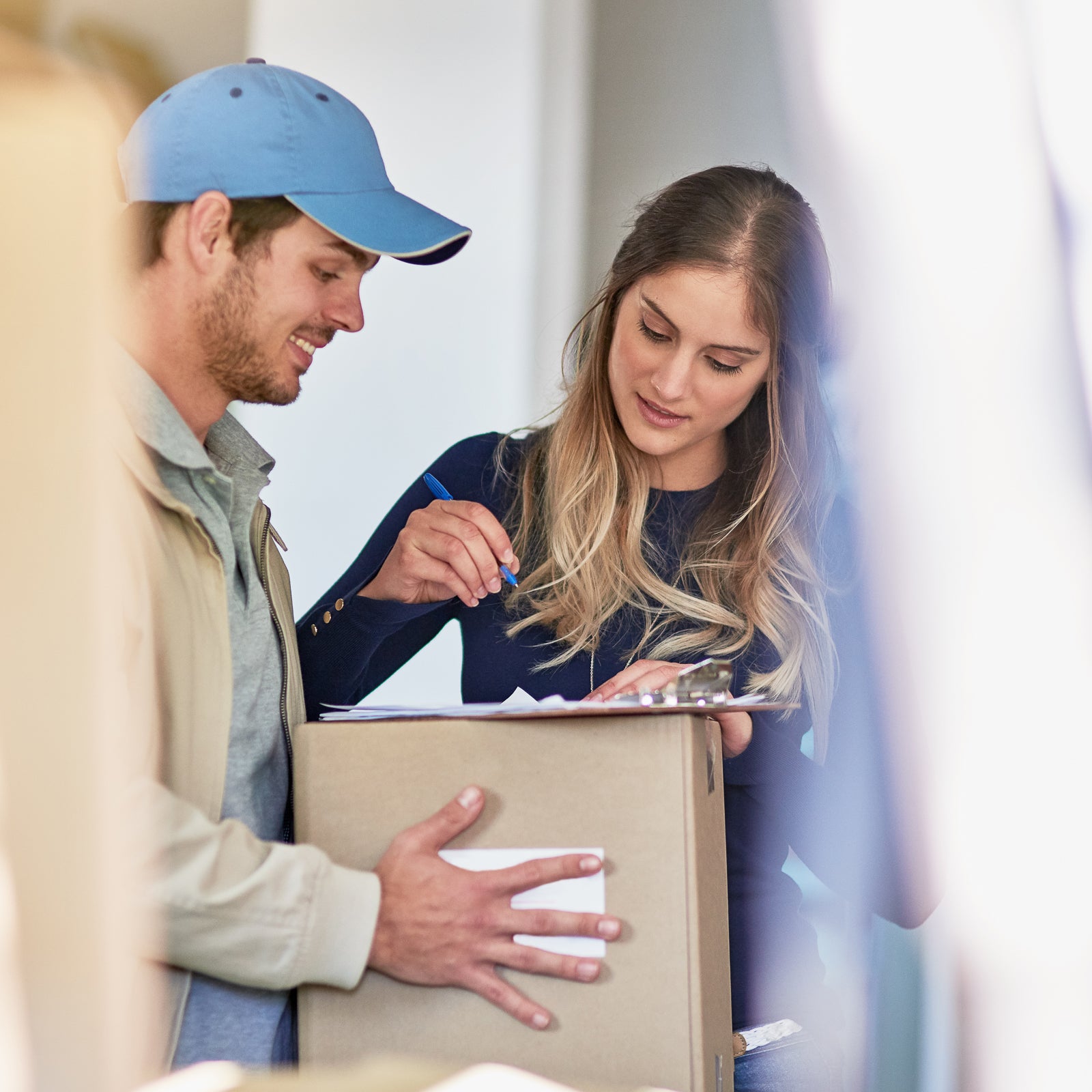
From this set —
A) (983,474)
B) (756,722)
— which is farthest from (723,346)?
(756,722)

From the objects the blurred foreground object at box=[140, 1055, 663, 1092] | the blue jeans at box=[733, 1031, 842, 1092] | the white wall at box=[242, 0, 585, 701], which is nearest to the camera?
the blurred foreground object at box=[140, 1055, 663, 1092]

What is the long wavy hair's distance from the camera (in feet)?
4.16

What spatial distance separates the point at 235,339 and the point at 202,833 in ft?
1.38

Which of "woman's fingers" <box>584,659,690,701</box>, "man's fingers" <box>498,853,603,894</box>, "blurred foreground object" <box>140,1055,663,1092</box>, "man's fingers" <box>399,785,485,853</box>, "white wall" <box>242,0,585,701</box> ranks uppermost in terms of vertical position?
"white wall" <box>242,0,585,701</box>

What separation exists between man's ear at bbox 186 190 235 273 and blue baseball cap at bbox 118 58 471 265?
11mm

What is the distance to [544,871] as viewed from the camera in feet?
2.74

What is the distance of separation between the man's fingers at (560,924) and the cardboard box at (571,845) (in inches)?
0.5

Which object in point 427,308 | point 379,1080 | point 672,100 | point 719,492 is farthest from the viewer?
point 427,308

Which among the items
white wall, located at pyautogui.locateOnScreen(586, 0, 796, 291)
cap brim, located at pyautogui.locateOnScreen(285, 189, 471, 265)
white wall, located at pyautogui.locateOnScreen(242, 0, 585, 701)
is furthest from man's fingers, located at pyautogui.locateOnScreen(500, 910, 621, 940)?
Answer: white wall, located at pyautogui.locateOnScreen(586, 0, 796, 291)

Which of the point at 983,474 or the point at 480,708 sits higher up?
the point at 983,474

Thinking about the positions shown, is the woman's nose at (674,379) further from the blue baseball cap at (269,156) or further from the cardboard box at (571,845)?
the cardboard box at (571,845)

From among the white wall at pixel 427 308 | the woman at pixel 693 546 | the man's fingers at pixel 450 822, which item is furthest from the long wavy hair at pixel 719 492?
the man's fingers at pixel 450 822

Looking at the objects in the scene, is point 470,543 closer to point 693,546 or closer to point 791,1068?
point 693,546

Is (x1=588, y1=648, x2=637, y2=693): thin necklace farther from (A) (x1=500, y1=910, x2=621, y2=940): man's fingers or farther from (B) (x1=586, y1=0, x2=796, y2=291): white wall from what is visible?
(B) (x1=586, y1=0, x2=796, y2=291): white wall
